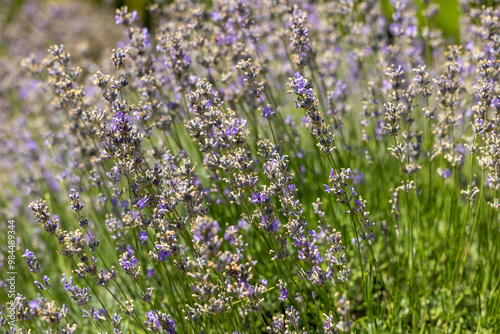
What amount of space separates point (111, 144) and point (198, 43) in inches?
52.3

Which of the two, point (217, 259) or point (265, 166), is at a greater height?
point (265, 166)

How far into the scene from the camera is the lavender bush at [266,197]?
6.83ft

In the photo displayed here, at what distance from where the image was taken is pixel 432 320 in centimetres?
299

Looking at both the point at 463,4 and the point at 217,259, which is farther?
the point at 463,4

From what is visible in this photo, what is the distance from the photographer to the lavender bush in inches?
82.0

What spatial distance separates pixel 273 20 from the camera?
4.64m

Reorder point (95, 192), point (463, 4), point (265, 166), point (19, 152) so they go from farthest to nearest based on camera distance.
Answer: point (19, 152), point (95, 192), point (463, 4), point (265, 166)

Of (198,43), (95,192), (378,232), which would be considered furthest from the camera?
(95,192)

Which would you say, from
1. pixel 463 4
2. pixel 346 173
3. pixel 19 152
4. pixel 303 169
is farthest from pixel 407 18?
pixel 19 152

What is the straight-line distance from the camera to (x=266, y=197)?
6.62 feet

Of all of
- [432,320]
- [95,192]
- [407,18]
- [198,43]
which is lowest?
[432,320]

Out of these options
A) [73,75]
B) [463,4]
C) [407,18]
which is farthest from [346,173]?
[463,4]

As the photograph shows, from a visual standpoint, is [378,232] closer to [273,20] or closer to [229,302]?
[229,302]

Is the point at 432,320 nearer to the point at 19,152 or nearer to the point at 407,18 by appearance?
the point at 407,18
